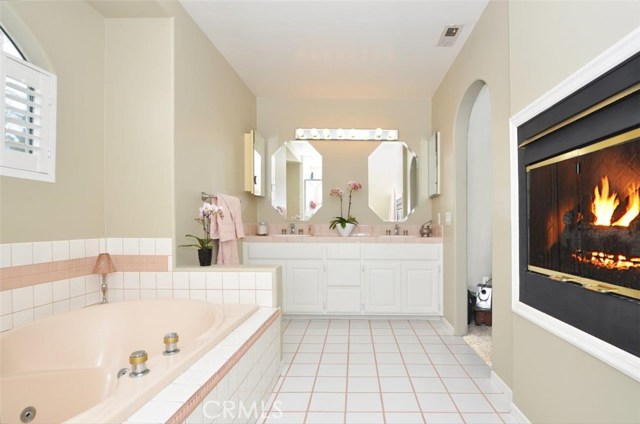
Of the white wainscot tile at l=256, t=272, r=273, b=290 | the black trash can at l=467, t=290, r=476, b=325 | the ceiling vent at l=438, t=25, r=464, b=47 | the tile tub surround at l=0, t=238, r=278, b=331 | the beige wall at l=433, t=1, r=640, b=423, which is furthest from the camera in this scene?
the black trash can at l=467, t=290, r=476, b=325

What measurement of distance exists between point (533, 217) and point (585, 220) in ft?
1.08

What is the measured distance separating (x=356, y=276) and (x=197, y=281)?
69.1 inches

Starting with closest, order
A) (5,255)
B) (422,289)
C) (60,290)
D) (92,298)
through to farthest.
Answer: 1. (5,255)
2. (60,290)
3. (92,298)
4. (422,289)

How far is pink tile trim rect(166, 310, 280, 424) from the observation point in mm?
1030

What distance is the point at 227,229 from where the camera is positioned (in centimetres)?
268

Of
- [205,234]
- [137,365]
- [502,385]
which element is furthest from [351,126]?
[137,365]

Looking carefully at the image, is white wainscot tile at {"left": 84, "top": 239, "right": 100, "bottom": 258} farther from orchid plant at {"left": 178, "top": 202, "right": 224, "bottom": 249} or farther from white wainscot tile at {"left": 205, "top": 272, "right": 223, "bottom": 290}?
white wainscot tile at {"left": 205, "top": 272, "right": 223, "bottom": 290}

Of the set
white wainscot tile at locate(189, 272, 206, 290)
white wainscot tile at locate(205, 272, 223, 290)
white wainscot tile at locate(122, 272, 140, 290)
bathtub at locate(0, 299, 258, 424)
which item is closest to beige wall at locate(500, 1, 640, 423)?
bathtub at locate(0, 299, 258, 424)

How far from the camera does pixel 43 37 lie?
182cm

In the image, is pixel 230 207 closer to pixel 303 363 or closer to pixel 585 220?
pixel 303 363

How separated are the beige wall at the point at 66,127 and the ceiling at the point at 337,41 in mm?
698

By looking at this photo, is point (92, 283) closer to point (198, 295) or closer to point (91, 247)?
point (91, 247)

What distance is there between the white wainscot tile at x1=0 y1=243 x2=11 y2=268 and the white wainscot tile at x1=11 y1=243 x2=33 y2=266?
16mm

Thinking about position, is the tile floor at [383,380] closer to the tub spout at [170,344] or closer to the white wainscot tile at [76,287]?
the tub spout at [170,344]
